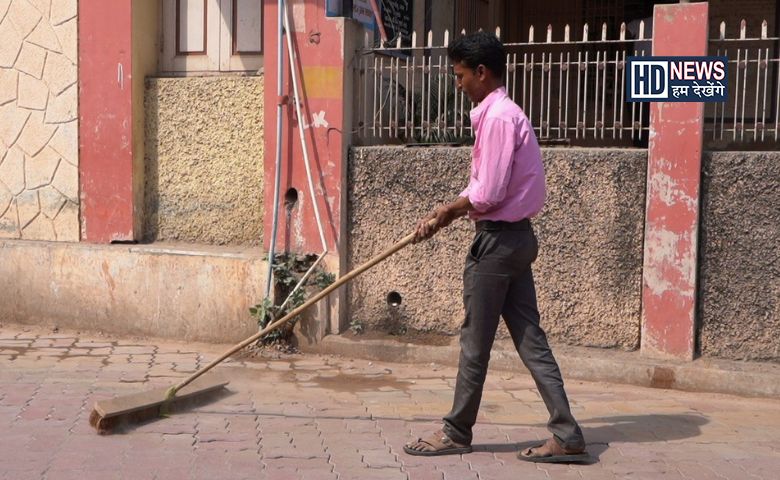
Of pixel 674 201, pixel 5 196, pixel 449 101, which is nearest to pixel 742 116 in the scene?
pixel 674 201

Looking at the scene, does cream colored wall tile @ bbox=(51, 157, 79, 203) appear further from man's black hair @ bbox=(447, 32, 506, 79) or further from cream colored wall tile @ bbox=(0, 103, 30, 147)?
man's black hair @ bbox=(447, 32, 506, 79)

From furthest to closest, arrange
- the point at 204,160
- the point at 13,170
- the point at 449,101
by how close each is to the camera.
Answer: the point at 13,170, the point at 204,160, the point at 449,101

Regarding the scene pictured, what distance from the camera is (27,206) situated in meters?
8.02

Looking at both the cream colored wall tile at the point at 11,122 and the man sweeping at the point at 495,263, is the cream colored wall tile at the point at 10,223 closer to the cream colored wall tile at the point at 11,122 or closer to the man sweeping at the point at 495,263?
the cream colored wall tile at the point at 11,122

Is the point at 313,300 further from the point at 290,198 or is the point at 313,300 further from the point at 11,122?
the point at 11,122

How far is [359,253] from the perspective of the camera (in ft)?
22.5

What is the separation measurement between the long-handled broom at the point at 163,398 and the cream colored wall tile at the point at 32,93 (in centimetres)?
353

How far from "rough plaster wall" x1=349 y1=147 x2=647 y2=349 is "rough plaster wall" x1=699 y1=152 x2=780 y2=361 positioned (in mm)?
429

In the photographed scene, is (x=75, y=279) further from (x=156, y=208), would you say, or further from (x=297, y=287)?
(x=297, y=287)

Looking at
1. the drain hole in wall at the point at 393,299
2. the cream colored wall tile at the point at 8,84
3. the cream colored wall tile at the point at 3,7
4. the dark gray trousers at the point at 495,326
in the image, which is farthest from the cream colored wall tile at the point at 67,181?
the dark gray trousers at the point at 495,326

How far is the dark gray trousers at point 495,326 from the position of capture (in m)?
4.46

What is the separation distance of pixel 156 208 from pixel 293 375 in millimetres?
2236

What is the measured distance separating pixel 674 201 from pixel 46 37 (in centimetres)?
514

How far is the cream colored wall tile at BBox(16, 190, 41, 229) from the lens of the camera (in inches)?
315
